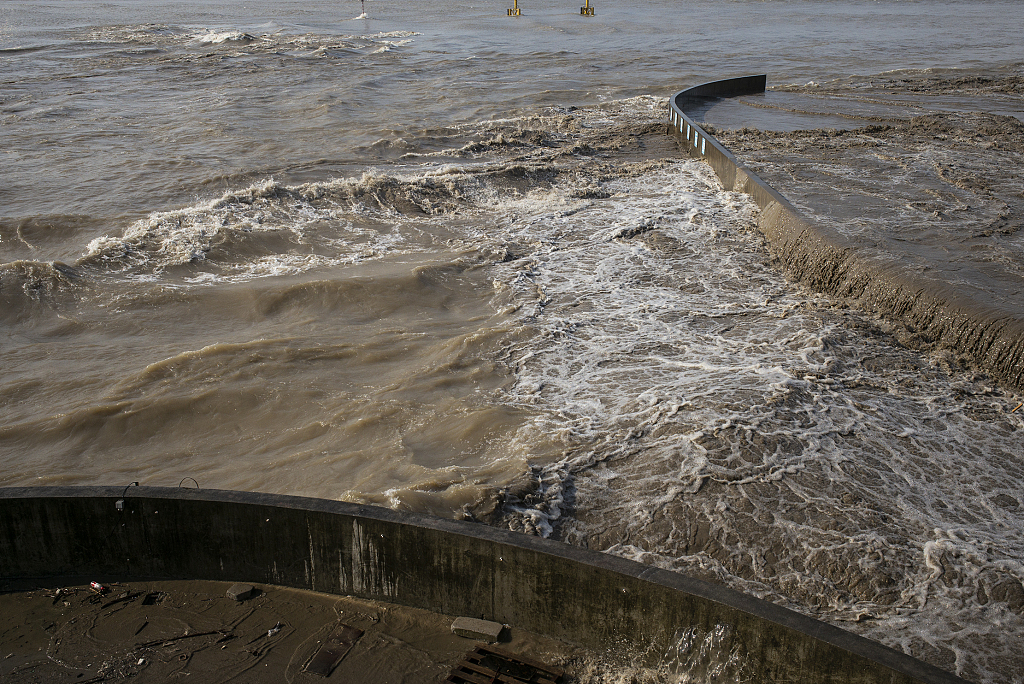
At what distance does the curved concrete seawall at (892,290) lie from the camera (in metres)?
6.26

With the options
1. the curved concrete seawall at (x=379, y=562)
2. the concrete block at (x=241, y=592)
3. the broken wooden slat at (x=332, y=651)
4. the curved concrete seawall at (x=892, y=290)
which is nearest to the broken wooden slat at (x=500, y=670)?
the curved concrete seawall at (x=379, y=562)

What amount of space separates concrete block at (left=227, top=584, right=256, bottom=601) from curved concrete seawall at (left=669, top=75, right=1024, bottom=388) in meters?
6.19

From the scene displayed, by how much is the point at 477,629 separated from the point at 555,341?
12.2 ft

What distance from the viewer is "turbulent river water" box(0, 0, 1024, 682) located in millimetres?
4637

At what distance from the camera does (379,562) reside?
3.84m

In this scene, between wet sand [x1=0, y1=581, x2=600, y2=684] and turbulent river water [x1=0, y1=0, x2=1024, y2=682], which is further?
turbulent river water [x1=0, y1=0, x2=1024, y2=682]

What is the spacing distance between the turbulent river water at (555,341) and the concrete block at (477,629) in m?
0.86

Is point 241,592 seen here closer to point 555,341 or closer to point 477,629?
point 477,629

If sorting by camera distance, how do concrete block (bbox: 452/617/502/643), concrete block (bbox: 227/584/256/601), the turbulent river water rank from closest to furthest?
concrete block (bbox: 452/617/502/643) → concrete block (bbox: 227/584/256/601) → the turbulent river water

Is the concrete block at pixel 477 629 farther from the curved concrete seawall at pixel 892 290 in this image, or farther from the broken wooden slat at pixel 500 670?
the curved concrete seawall at pixel 892 290

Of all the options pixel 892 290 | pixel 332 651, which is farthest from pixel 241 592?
pixel 892 290

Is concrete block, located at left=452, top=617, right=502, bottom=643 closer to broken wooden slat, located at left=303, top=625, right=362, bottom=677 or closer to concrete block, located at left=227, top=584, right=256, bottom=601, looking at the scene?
broken wooden slat, located at left=303, top=625, right=362, bottom=677

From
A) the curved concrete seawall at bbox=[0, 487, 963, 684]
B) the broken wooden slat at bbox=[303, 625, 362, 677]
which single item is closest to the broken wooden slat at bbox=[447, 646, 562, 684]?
the curved concrete seawall at bbox=[0, 487, 963, 684]

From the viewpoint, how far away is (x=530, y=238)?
10.1 metres
